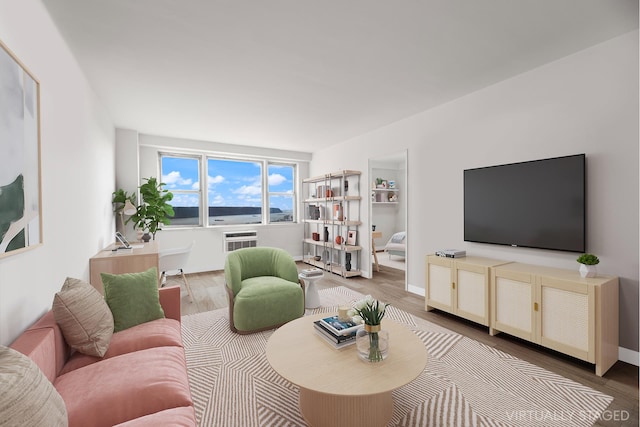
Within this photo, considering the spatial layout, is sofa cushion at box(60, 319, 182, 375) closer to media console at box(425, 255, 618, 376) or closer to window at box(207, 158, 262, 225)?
media console at box(425, 255, 618, 376)

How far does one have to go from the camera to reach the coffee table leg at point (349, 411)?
158 centimetres

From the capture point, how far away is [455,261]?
128 inches

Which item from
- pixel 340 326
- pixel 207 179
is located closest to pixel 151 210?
pixel 207 179

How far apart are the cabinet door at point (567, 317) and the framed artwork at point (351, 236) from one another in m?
3.33

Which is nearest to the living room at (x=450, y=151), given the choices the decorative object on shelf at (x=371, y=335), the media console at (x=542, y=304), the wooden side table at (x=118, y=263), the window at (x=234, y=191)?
the wooden side table at (x=118, y=263)

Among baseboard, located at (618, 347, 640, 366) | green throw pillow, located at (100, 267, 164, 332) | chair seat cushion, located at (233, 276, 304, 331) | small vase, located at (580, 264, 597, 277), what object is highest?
small vase, located at (580, 264, 597, 277)

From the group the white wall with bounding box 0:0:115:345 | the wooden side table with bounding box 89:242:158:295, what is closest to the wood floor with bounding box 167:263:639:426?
the wooden side table with bounding box 89:242:158:295

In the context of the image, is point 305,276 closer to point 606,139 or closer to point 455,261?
point 455,261

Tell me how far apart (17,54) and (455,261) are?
388cm

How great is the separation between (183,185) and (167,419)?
5.28 m

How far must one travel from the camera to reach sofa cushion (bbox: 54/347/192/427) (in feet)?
4.01

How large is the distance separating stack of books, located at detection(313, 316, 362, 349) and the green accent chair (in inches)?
40.4

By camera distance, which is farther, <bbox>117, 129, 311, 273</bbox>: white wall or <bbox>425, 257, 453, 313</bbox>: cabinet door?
<bbox>117, 129, 311, 273</bbox>: white wall

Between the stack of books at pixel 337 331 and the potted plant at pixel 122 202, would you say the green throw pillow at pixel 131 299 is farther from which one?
the potted plant at pixel 122 202
